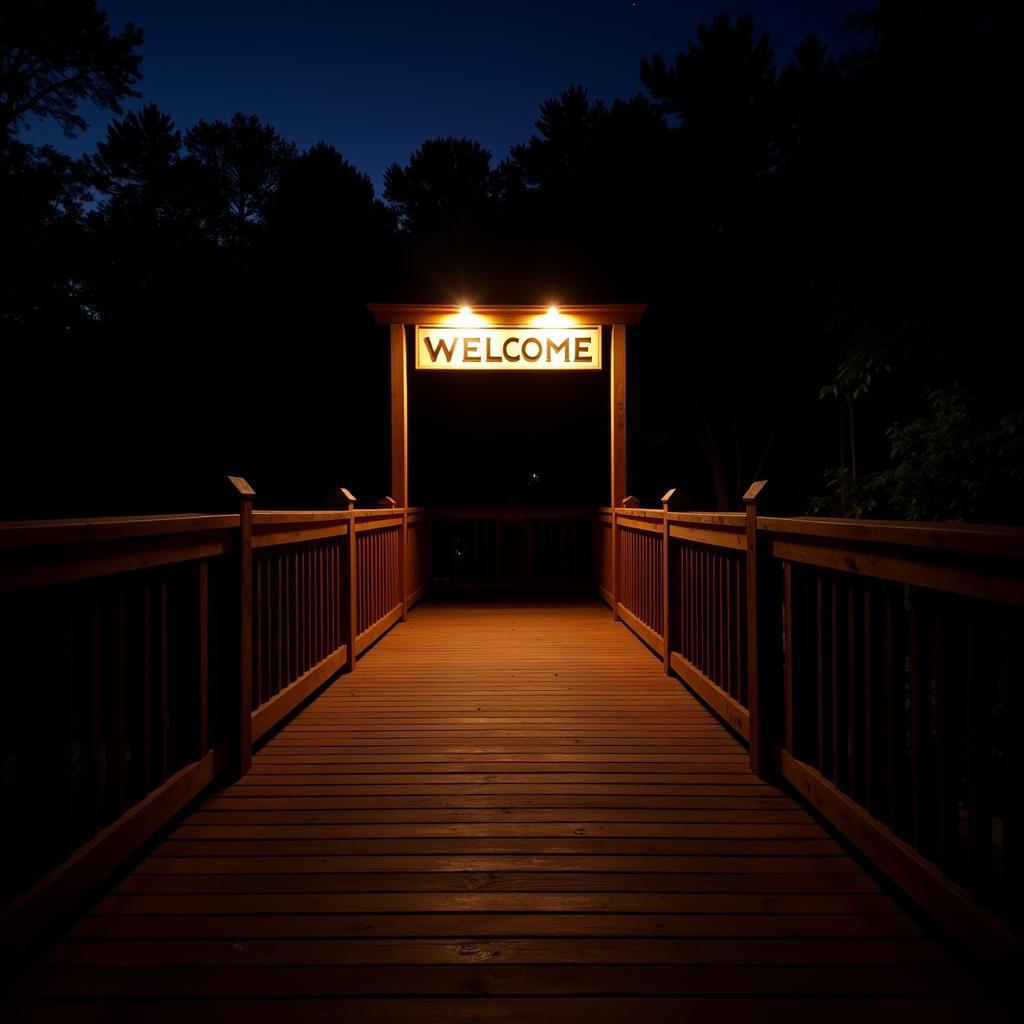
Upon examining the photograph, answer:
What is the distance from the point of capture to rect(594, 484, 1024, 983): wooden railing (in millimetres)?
1547

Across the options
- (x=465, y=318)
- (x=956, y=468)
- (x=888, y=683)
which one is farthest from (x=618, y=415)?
(x=888, y=683)

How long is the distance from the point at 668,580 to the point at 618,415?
139 inches

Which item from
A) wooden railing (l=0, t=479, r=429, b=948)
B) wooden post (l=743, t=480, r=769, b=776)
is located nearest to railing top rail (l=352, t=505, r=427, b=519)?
wooden railing (l=0, t=479, r=429, b=948)

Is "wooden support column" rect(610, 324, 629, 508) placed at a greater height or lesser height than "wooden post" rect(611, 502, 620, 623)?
greater

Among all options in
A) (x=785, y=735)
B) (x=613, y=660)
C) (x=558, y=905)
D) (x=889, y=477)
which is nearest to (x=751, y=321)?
(x=889, y=477)

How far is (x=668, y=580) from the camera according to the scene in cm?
455

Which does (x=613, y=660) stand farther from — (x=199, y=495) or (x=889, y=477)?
(x=199, y=495)

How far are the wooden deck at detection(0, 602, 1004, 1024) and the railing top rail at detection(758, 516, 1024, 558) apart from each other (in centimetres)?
103

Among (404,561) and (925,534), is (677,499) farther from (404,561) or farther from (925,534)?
(404,561)

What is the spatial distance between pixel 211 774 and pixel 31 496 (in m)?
19.8

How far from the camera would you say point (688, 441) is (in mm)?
20844

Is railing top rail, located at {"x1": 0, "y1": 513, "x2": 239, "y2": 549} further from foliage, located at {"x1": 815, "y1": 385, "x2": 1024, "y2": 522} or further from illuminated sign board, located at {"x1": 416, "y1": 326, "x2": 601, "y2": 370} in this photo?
foliage, located at {"x1": 815, "y1": 385, "x2": 1024, "y2": 522}

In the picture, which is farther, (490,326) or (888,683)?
(490,326)

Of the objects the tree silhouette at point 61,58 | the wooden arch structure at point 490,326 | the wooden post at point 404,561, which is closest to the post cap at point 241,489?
the wooden post at point 404,561
